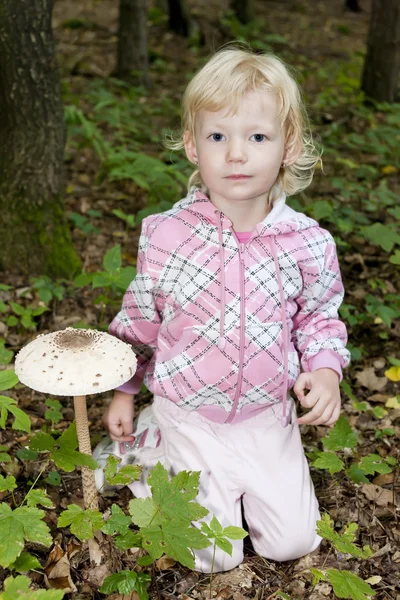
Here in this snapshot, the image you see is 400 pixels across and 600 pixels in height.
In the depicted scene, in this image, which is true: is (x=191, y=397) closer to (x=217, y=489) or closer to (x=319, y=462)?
(x=217, y=489)

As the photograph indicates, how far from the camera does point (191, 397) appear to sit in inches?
102

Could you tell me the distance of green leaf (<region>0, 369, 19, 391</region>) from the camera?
222 cm

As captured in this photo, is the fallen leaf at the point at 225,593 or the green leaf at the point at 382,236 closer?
the fallen leaf at the point at 225,593

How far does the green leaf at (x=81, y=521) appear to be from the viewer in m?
2.15

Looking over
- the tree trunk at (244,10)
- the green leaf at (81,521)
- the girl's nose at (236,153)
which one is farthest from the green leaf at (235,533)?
the tree trunk at (244,10)

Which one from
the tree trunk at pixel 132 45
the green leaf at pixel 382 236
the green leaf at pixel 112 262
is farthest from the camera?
the tree trunk at pixel 132 45

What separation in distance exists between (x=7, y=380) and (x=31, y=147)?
1922 millimetres

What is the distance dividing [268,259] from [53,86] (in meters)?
1.93

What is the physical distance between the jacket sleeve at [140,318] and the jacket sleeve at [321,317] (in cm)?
62

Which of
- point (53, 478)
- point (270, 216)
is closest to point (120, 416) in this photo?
point (53, 478)

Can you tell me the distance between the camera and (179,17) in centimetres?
1180

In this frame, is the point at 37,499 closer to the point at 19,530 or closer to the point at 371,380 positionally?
the point at 19,530

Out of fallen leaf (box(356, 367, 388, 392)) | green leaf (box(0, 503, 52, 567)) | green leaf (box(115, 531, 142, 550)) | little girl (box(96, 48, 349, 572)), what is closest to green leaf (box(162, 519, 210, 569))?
green leaf (box(115, 531, 142, 550))

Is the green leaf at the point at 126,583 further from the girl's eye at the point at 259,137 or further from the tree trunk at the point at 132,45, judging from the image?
the tree trunk at the point at 132,45
